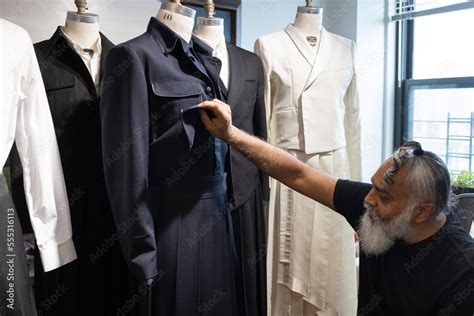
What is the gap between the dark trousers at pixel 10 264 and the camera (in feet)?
4.00

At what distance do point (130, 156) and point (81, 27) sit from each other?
568 millimetres

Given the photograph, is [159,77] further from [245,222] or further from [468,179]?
[468,179]

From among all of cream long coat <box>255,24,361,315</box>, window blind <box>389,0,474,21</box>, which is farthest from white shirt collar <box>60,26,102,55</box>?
window blind <box>389,0,474,21</box>

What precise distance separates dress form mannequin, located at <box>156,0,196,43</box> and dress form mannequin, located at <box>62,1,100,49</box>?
276 mm

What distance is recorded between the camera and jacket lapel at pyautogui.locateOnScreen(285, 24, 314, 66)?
74.0 inches

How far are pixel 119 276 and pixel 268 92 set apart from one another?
0.86m

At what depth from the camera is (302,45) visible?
1.89 m

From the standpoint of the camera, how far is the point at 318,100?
6.07 feet

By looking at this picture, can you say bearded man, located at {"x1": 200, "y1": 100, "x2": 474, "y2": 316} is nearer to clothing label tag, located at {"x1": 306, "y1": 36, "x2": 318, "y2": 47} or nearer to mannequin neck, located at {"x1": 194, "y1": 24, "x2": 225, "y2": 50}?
mannequin neck, located at {"x1": 194, "y1": 24, "x2": 225, "y2": 50}

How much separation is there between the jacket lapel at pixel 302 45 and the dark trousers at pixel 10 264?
1.19 meters

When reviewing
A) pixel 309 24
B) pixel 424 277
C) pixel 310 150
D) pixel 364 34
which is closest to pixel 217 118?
pixel 310 150

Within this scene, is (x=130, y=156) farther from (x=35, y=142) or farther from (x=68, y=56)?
(x=68, y=56)

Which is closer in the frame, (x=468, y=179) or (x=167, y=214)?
(x=167, y=214)

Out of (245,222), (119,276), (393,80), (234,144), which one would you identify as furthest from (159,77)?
(393,80)
